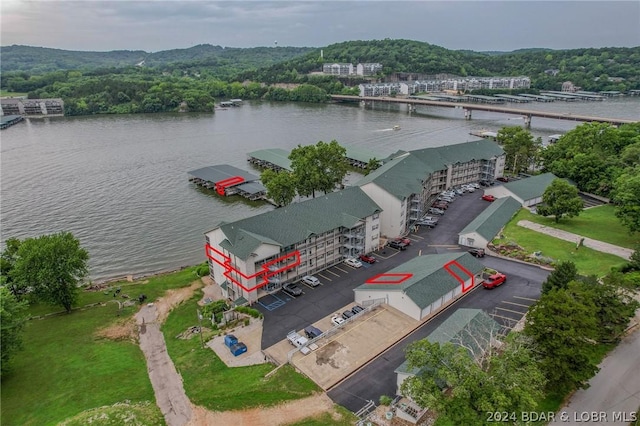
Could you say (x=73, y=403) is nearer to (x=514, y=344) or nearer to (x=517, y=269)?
(x=514, y=344)

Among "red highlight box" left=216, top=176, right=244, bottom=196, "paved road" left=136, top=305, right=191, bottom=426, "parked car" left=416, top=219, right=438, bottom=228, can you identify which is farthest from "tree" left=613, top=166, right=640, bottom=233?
"red highlight box" left=216, top=176, right=244, bottom=196

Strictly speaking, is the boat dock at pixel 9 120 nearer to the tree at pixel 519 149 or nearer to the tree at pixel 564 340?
the tree at pixel 519 149

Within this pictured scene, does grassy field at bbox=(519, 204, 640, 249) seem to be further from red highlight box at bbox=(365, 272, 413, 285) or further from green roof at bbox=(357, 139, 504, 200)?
red highlight box at bbox=(365, 272, 413, 285)

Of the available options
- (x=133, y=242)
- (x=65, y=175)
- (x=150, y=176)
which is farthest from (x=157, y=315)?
(x=65, y=175)

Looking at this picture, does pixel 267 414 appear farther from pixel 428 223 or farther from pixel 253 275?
pixel 428 223

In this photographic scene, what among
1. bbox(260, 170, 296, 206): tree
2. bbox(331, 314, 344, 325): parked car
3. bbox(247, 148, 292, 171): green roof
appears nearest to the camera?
bbox(331, 314, 344, 325): parked car

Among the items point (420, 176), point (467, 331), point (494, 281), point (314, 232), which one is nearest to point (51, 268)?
point (314, 232)

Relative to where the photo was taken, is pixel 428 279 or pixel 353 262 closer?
pixel 428 279
